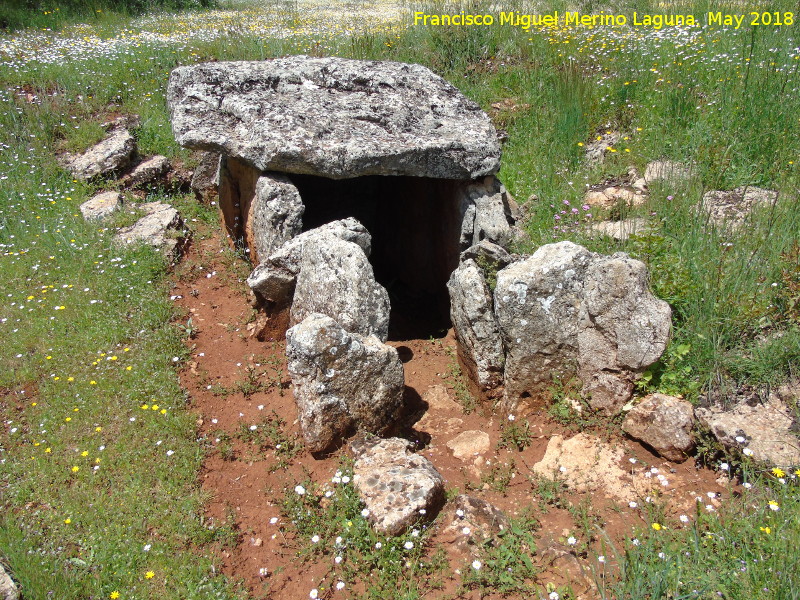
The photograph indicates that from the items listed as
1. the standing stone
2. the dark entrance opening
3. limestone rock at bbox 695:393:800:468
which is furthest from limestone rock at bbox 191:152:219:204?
limestone rock at bbox 695:393:800:468

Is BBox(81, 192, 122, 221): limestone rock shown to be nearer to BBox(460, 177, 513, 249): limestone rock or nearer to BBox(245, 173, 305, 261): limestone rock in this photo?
BBox(245, 173, 305, 261): limestone rock

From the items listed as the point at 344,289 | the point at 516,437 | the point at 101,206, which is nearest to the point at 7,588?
the point at 344,289

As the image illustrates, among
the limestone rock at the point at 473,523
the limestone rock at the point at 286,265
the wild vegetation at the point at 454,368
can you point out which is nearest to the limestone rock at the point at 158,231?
the wild vegetation at the point at 454,368

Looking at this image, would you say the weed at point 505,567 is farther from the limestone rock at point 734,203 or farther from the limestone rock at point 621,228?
the limestone rock at point 734,203

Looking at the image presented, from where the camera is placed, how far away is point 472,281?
541cm

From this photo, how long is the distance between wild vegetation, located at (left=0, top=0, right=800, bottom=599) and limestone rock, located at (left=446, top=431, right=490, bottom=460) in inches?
10.1

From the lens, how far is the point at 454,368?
6.07 metres

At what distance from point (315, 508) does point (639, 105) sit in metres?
6.41

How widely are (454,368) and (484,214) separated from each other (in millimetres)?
1621

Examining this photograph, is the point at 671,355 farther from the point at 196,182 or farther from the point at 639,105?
→ the point at 196,182

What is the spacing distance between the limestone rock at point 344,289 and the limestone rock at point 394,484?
43.9 inches

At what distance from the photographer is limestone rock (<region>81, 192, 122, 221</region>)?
786 centimetres

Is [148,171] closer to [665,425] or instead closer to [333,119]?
[333,119]

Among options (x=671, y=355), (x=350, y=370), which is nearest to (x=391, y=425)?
(x=350, y=370)
